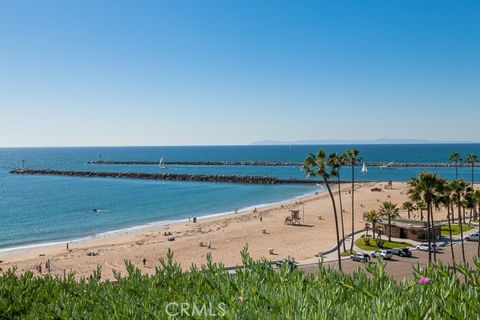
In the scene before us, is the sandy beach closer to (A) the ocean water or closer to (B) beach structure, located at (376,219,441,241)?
(B) beach structure, located at (376,219,441,241)

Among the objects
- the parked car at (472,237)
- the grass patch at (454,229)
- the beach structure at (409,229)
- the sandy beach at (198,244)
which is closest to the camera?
the sandy beach at (198,244)

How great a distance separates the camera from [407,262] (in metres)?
32.2

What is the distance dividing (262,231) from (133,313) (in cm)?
4415

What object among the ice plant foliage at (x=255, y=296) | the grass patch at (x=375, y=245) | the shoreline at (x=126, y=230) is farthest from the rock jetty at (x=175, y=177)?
the ice plant foliage at (x=255, y=296)

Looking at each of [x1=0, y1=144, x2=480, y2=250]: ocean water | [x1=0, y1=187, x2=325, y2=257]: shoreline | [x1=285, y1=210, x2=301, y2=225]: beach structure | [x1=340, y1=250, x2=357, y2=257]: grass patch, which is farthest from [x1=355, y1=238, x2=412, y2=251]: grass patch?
[x1=0, y1=144, x2=480, y2=250]: ocean water

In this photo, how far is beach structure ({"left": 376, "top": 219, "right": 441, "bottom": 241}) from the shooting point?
41781mm

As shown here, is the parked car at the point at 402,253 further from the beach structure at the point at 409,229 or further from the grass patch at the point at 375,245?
the beach structure at the point at 409,229

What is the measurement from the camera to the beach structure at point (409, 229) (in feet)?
137

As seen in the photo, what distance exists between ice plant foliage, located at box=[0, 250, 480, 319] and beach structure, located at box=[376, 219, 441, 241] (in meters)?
34.9

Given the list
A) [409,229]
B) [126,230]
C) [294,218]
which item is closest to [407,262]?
[409,229]

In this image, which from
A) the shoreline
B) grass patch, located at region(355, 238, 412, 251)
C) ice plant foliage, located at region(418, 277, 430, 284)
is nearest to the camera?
ice plant foliage, located at region(418, 277, 430, 284)

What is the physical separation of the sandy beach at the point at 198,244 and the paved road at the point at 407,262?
19.5 feet

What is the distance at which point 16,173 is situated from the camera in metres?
154

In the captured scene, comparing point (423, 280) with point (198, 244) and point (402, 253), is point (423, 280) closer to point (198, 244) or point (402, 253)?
point (402, 253)
